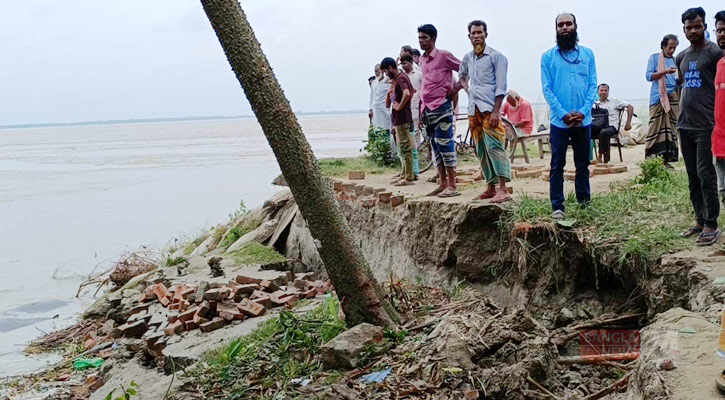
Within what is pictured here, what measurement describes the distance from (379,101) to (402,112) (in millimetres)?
3335

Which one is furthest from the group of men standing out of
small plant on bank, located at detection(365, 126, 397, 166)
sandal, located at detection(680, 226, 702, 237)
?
small plant on bank, located at detection(365, 126, 397, 166)

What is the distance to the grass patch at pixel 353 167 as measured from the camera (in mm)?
11922

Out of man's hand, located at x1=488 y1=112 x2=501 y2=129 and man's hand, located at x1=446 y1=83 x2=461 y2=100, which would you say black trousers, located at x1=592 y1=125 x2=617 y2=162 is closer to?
man's hand, located at x1=446 y1=83 x2=461 y2=100

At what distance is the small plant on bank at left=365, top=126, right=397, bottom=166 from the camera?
12.7 metres

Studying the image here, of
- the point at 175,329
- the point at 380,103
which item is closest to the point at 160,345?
the point at 175,329

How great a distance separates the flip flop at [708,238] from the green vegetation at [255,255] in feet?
20.0

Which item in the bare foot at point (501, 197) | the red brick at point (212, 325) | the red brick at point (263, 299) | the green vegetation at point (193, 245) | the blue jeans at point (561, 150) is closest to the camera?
the blue jeans at point (561, 150)

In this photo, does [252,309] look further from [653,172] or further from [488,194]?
[653,172]

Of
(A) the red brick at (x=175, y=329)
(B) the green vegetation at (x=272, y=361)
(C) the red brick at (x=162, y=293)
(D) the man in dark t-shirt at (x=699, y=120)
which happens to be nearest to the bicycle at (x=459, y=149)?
(C) the red brick at (x=162, y=293)

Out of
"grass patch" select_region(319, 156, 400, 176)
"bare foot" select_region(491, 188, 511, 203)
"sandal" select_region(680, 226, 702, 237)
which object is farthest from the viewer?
"grass patch" select_region(319, 156, 400, 176)

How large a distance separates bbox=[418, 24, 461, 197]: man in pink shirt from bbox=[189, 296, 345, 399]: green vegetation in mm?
3084

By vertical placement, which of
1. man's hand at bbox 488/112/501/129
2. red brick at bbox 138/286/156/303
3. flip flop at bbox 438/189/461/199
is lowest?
red brick at bbox 138/286/156/303

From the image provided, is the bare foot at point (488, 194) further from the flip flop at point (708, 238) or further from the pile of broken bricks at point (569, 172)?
the flip flop at point (708, 238)

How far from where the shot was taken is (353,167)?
12.5m
